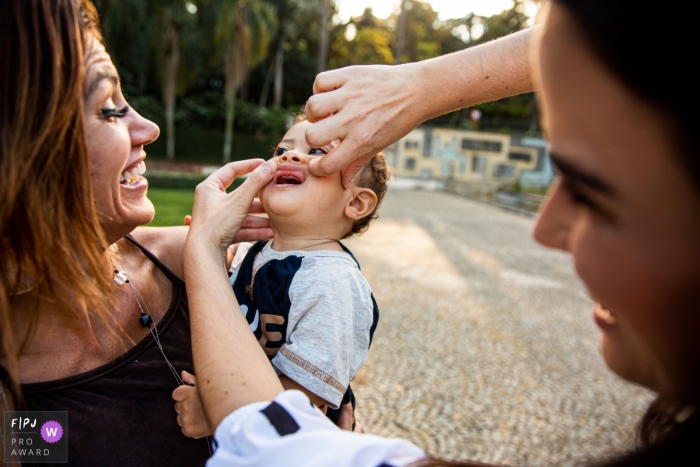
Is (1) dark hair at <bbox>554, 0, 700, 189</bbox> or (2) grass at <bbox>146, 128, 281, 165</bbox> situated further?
(2) grass at <bbox>146, 128, 281, 165</bbox>

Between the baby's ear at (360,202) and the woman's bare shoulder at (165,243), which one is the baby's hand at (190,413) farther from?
the baby's ear at (360,202)

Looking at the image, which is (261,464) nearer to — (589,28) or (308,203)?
(589,28)

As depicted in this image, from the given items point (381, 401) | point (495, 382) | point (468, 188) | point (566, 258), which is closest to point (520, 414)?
point (495, 382)

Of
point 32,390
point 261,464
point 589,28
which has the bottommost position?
point 32,390

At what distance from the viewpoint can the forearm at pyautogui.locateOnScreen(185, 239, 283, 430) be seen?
1073mm

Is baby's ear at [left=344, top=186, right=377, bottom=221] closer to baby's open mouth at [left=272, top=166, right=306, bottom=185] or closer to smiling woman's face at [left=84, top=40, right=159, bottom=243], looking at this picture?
baby's open mouth at [left=272, top=166, right=306, bottom=185]

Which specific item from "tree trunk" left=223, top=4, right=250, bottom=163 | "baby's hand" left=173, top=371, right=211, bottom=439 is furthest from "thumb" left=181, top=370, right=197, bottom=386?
"tree trunk" left=223, top=4, right=250, bottom=163

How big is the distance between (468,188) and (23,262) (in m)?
27.1

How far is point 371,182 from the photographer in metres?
2.26

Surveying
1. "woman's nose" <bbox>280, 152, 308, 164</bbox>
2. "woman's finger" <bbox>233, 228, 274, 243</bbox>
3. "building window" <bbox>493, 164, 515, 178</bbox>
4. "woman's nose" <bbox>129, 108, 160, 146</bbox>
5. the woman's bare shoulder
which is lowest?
"building window" <bbox>493, 164, 515, 178</bbox>

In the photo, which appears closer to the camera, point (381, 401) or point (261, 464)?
point (261, 464)

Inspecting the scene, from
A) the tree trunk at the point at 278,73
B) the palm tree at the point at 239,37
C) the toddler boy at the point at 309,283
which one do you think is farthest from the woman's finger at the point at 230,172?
the tree trunk at the point at 278,73

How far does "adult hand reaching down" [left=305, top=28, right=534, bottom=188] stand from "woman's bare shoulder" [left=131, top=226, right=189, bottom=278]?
63 centimetres

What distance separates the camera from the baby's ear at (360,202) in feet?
6.92
